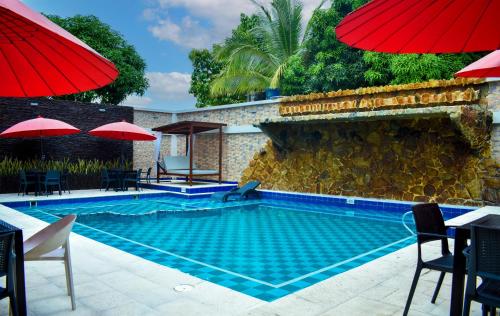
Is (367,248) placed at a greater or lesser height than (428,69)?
lesser

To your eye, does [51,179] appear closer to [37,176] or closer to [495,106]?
[37,176]

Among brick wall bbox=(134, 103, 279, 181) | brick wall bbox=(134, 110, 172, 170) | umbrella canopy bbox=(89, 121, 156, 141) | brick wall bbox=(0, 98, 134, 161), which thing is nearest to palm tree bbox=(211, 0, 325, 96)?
brick wall bbox=(134, 103, 279, 181)

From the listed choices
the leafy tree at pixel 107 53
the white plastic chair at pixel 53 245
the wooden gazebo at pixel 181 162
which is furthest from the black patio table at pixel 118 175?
the leafy tree at pixel 107 53

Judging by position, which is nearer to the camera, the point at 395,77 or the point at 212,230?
the point at 212,230

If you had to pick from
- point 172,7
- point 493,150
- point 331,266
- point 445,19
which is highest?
point 172,7

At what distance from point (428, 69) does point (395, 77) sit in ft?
5.41

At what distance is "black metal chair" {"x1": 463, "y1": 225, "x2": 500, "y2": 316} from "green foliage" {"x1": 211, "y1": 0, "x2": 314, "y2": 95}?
17448 millimetres

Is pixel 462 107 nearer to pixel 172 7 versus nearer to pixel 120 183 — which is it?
pixel 120 183

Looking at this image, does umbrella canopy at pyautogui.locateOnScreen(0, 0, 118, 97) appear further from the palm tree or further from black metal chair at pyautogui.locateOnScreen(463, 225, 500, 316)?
the palm tree

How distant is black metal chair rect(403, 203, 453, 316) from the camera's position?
10.1 ft

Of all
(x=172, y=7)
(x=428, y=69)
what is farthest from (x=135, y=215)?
(x=172, y=7)

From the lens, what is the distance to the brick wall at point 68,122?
13.0 metres

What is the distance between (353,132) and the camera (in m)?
12.4

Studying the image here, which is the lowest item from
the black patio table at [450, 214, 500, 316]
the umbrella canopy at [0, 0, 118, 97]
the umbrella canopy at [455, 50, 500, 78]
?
the black patio table at [450, 214, 500, 316]
